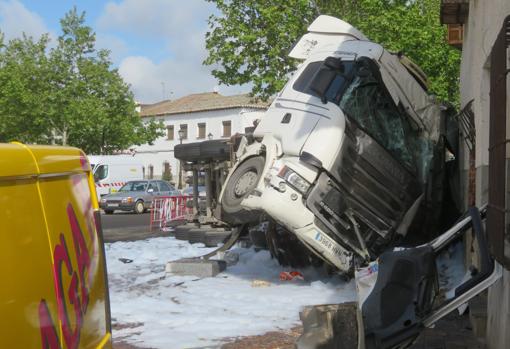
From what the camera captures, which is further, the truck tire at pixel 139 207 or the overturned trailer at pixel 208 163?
the truck tire at pixel 139 207

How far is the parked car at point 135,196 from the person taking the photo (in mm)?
28781

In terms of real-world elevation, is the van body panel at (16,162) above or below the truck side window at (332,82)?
below

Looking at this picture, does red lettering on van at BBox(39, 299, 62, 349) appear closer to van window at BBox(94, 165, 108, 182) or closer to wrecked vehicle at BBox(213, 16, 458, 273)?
wrecked vehicle at BBox(213, 16, 458, 273)

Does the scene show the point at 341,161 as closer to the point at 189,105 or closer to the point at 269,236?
the point at 269,236

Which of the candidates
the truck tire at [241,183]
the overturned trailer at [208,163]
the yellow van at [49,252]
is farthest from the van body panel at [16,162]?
the overturned trailer at [208,163]

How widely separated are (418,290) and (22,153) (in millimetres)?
3028

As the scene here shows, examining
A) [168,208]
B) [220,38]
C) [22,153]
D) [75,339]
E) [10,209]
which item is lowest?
[168,208]

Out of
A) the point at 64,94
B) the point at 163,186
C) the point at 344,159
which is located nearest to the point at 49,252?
the point at 344,159

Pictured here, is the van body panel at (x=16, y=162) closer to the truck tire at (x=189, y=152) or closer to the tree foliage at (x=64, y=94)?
the truck tire at (x=189, y=152)

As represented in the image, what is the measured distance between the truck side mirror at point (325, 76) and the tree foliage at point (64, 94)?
2945 centimetres

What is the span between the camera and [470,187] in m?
8.28

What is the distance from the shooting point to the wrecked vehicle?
8086 millimetres

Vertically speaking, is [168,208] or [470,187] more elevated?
[470,187]

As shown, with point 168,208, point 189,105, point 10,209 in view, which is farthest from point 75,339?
point 189,105
